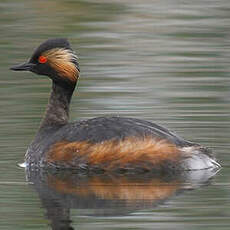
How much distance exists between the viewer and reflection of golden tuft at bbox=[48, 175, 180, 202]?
10.7m

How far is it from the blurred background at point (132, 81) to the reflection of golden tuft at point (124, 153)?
532mm

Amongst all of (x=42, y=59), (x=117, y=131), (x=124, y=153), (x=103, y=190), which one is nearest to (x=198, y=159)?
(x=124, y=153)

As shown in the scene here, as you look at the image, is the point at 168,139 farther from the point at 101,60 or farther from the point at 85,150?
the point at 101,60

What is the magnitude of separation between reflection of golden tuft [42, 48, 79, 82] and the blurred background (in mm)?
857

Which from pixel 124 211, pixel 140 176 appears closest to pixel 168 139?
pixel 140 176

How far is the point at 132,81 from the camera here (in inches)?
647

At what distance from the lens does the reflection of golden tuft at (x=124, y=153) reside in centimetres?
1158

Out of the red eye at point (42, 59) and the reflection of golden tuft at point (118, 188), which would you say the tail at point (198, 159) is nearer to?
the reflection of golden tuft at point (118, 188)

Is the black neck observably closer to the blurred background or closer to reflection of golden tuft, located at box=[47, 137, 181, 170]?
the blurred background

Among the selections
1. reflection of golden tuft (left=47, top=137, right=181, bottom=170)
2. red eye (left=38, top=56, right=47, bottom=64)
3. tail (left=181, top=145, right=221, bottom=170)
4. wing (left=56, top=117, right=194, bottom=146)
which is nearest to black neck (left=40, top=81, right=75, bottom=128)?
red eye (left=38, top=56, right=47, bottom=64)

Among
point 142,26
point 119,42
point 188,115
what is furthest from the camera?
point 142,26

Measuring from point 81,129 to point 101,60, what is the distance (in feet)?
19.9

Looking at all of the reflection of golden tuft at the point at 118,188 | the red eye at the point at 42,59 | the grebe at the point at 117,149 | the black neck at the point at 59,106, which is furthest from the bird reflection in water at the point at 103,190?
the red eye at the point at 42,59

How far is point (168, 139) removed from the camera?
1166 cm
